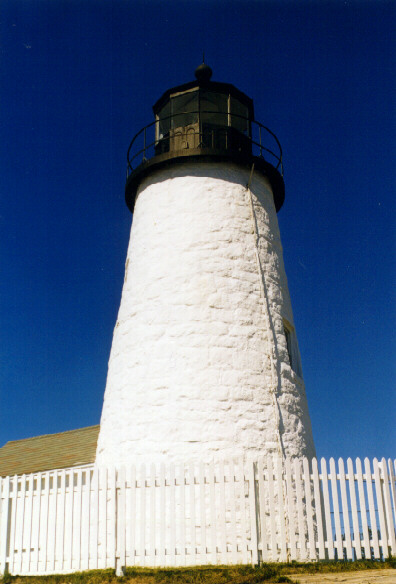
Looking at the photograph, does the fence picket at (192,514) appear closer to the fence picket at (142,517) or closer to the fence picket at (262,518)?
the fence picket at (142,517)

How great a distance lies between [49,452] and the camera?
1762 cm

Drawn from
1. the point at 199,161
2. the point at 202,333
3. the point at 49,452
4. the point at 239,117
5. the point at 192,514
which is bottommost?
the point at 192,514

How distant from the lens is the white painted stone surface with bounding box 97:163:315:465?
36.2 ft

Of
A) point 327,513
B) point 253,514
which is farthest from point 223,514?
point 327,513

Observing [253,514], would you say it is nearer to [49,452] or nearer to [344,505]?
[344,505]

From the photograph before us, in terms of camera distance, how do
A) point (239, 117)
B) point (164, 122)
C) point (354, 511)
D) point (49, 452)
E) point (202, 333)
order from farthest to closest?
point (49, 452)
point (164, 122)
point (239, 117)
point (202, 333)
point (354, 511)

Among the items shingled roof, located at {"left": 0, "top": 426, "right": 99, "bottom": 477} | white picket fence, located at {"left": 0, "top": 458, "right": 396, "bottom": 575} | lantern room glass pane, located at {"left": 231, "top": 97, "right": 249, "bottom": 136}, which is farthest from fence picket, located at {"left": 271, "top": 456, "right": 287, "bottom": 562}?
lantern room glass pane, located at {"left": 231, "top": 97, "right": 249, "bottom": 136}

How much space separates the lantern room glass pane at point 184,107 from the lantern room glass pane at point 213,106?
174 mm

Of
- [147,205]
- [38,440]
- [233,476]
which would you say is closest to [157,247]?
[147,205]

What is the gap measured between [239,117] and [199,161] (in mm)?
2041

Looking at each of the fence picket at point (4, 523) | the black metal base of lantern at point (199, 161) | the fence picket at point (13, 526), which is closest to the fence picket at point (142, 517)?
the fence picket at point (13, 526)

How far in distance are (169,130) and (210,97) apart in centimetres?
124

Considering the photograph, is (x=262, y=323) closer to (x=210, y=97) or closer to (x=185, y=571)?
(x=185, y=571)

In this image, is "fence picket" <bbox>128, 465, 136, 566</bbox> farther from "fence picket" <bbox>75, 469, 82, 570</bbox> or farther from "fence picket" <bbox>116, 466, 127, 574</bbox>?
"fence picket" <bbox>75, 469, 82, 570</bbox>
